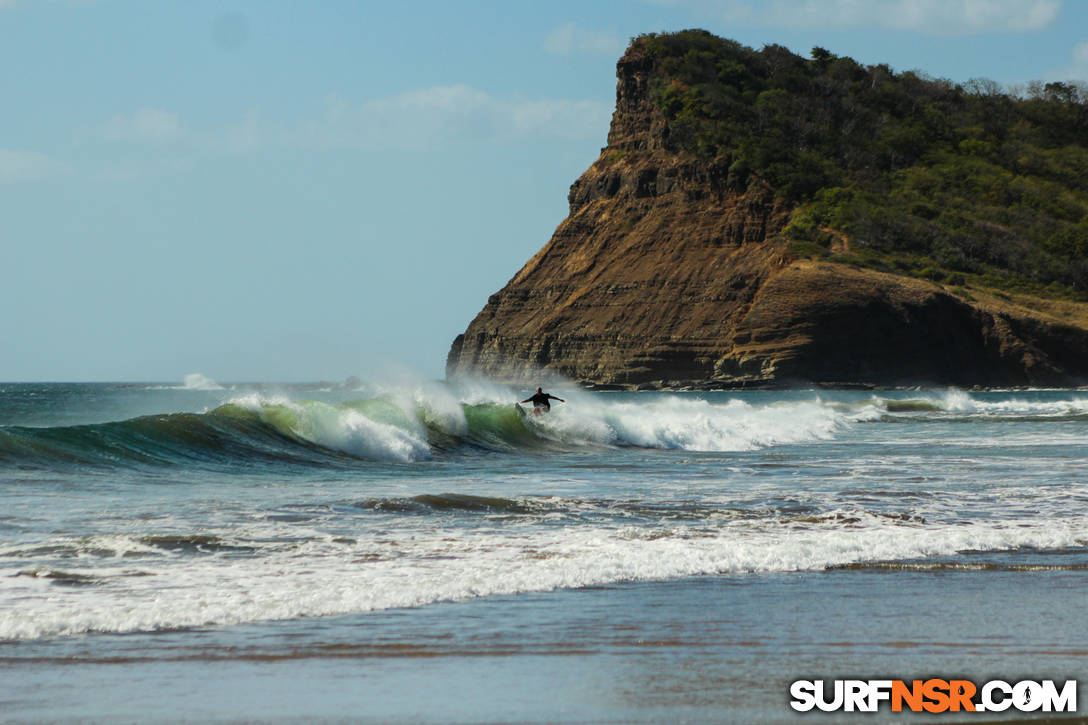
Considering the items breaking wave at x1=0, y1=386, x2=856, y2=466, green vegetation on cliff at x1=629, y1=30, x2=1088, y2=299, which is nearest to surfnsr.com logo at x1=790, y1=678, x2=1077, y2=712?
breaking wave at x1=0, y1=386, x2=856, y2=466

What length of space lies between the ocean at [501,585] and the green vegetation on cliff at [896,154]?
3238 inches

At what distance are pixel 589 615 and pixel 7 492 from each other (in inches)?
355

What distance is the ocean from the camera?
233 inches

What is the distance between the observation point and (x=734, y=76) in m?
118

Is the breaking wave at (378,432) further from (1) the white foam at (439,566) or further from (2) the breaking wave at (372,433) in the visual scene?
(1) the white foam at (439,566)

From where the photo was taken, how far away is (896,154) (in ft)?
380

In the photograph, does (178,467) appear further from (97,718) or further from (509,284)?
(509,284)

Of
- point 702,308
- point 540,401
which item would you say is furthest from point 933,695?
point 702,308

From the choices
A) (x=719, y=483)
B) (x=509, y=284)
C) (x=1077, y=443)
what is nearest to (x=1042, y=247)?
(x=509, y=284)

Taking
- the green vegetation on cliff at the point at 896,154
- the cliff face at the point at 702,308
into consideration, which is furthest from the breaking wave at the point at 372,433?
the green vegetation on cliff at the point at 896,154

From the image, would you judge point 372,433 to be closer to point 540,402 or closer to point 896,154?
point 540,402

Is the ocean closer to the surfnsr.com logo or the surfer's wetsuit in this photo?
the surfnsr.com logo

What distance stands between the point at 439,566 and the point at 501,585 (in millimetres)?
937

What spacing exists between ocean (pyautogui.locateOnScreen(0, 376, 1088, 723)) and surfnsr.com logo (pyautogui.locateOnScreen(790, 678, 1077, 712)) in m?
0.11
